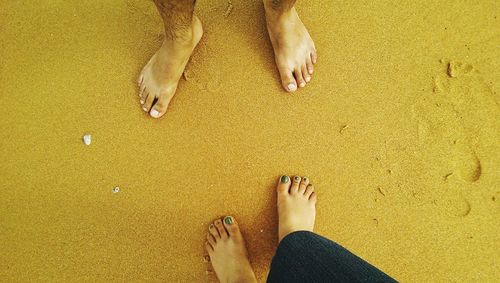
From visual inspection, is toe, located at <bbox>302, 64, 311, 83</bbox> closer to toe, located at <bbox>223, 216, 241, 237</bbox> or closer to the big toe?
the big toe

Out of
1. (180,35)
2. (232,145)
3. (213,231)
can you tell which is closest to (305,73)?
(232,145)

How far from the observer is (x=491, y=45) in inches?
59.6

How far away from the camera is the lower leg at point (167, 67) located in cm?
132

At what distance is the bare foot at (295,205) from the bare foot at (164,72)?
0.57 meters

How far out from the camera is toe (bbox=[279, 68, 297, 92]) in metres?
1.47

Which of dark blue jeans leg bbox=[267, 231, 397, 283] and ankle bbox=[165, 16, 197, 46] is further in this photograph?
A: ankle bbox=[165, 16, 197, 46]

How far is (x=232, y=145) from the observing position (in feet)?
4.83

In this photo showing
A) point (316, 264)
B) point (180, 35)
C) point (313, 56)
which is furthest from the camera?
point (313, 56)

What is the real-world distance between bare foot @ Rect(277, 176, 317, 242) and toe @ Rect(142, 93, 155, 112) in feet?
1.97

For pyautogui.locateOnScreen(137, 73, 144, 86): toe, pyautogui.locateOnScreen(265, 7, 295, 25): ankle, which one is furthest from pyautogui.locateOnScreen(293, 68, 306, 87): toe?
pyautogui.locateOnScreen(137, 73, 144, 86): toe

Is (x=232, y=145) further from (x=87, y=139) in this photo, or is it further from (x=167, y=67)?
(x=87, y=139)

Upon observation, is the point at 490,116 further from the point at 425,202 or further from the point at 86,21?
the point at 86,21

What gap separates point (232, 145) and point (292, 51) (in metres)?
0.45

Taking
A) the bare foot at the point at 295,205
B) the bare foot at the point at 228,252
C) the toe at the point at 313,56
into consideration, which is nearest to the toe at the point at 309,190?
the bare foot at the point at 295,205
